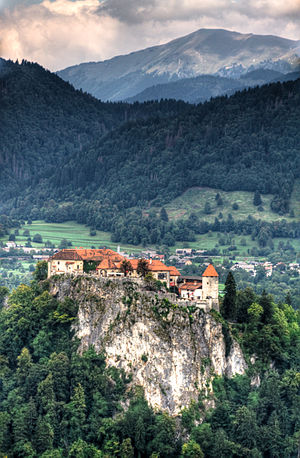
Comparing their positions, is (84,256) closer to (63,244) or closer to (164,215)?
(63,244)

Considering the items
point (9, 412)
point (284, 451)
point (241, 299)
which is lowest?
point (284, 451)

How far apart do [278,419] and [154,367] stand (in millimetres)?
15603

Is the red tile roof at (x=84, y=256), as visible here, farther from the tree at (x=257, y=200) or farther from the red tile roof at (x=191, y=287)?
the tree at (x=257, y=200)

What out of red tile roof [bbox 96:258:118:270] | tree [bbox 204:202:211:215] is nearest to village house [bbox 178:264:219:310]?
red tile roof [bbox 96:258:118:270]

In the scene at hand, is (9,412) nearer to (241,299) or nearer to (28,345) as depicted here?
(28,345)

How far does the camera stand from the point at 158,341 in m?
90.9

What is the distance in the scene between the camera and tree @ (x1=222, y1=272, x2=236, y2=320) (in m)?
97.2

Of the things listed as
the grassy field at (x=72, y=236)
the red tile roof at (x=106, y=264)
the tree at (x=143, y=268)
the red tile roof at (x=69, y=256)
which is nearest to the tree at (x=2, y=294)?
the red tile roof at (x=69, y=256)

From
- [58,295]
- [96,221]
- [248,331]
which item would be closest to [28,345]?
[58,295]

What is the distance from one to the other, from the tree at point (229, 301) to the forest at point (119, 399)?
0.38 ft

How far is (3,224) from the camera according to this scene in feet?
647

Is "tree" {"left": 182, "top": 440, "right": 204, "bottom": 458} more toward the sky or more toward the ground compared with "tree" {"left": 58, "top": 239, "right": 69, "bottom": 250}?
more toward the ground

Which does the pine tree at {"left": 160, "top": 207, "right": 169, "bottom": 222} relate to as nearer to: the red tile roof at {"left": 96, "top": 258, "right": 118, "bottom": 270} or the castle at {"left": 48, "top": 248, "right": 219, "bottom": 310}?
the castle at {"left": 48, "top": 248, "right": 219, "bottom": 310}

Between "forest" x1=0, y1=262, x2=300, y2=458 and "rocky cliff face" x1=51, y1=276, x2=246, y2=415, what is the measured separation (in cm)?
126
